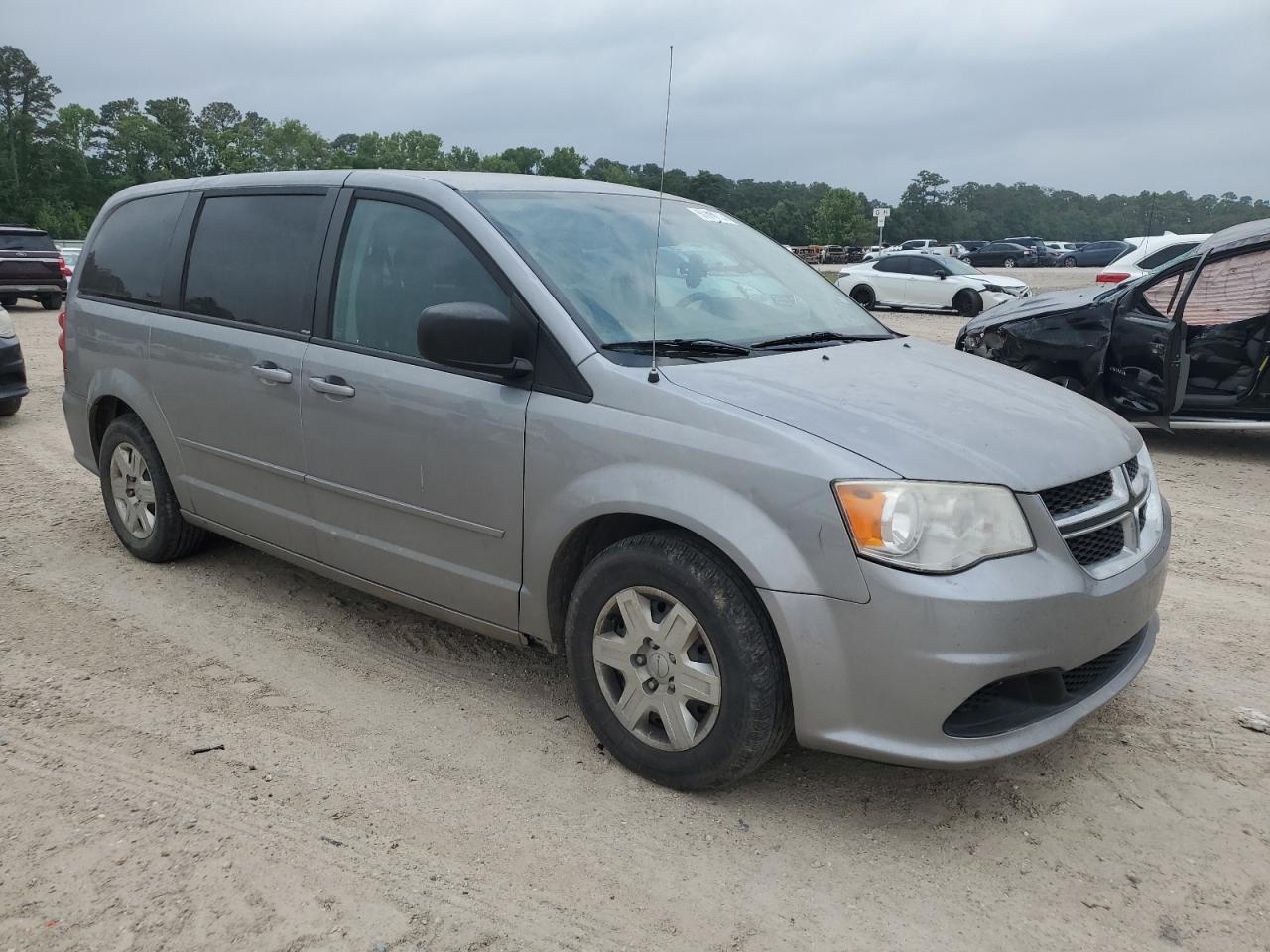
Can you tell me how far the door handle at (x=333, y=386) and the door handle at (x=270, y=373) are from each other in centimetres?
16

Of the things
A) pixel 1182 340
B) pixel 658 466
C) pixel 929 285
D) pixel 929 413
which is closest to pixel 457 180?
pixel 658 466

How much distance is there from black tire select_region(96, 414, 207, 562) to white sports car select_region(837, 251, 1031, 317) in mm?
18423

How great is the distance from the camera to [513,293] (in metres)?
3.39

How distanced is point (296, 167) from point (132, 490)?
56764mm

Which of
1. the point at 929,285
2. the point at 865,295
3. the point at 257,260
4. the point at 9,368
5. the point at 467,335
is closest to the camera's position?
the point at 467,335

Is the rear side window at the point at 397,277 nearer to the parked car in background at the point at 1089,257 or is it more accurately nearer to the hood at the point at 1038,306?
the hood at the point at 1038,306

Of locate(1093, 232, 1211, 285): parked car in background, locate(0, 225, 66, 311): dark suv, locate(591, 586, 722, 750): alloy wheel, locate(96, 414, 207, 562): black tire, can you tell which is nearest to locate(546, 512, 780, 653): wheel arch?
locate(591, 586, 722, 750): alloy wheel

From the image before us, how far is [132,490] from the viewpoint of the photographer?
5.18m

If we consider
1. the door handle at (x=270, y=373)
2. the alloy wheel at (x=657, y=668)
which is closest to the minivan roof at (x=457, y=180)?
the door handle at (x=270, y=373)

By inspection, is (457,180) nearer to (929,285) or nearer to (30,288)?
(929,285)

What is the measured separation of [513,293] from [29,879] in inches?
82.7

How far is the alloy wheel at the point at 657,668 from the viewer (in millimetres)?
2961

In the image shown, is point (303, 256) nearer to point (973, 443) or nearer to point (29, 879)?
point (29, 879)

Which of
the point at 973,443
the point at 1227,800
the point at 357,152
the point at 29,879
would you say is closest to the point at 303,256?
the point at 29,879
